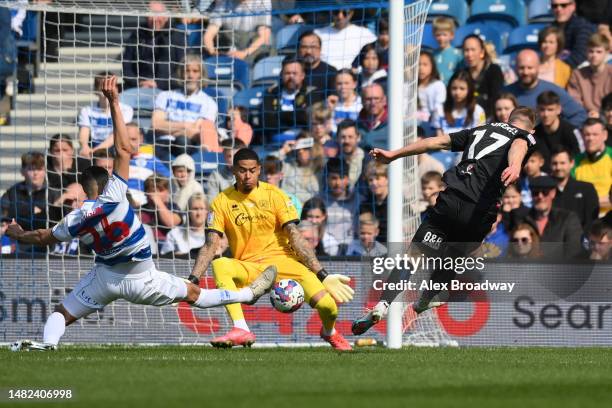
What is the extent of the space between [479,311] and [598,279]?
4.72 ft

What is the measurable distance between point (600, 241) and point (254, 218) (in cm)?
484

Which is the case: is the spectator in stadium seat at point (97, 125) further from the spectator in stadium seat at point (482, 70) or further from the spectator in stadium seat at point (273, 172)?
the spectator in stadium seat at point (482, 70)

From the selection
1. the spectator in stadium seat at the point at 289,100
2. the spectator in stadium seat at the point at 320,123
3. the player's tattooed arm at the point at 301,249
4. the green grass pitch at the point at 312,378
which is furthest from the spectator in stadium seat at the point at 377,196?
the green grass pitch at the point at 312,378

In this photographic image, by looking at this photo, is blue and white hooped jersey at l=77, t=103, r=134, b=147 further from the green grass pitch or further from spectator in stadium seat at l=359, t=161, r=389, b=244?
the green grass pitch

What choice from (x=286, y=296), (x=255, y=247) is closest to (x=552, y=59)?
(x=255, y=247)

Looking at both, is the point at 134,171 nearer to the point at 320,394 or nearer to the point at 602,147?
the point at 602,147

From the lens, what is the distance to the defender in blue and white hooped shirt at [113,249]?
1021cm

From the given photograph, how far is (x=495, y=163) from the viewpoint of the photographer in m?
10.9

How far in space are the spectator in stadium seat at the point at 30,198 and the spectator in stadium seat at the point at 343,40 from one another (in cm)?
402

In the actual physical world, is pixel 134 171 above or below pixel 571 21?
below

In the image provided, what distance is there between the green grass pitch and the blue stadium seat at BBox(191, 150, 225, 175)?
15.5 ft

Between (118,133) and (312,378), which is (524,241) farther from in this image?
(312,378)

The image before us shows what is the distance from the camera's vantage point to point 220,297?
10.9 meters

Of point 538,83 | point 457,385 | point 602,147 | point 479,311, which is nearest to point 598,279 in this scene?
point 479,311
